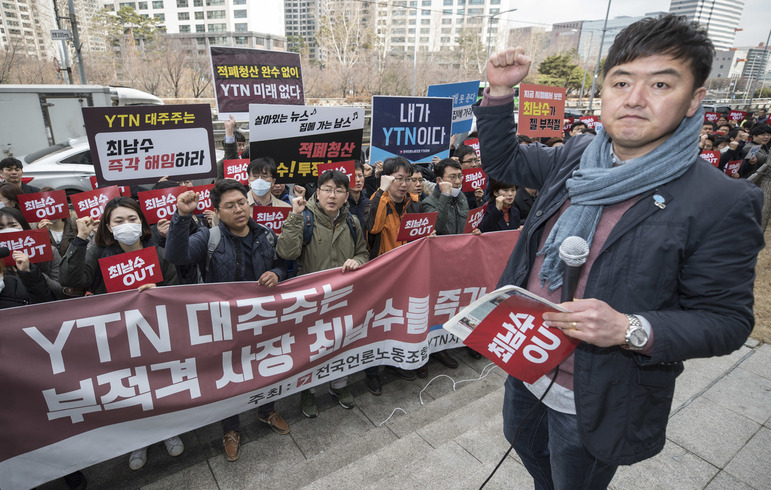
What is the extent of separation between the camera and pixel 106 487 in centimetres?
277

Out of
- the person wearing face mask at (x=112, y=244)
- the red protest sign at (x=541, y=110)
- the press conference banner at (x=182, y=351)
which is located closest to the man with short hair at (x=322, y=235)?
the press conference banner at (x=182, y=351)

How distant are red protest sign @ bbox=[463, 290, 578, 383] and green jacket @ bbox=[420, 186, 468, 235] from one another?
8.35 feet

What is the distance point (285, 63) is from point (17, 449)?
18.1 ft

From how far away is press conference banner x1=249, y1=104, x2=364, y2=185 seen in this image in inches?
167

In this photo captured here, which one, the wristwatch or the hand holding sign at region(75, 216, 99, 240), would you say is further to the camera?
the hand holding sign at region(75, 216, 99, 240)

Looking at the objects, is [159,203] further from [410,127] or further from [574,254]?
[574,254]

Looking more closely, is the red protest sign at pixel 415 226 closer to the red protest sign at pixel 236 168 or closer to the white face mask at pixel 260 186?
the white face mask at pixel 260 186

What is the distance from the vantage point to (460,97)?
7.26 meters

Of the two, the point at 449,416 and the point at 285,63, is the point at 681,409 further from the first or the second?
the point at 285,63

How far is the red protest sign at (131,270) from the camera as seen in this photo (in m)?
2.63

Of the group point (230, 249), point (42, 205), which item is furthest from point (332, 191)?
point (42, 205)

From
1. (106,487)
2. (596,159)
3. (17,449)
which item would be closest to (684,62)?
(596,159)

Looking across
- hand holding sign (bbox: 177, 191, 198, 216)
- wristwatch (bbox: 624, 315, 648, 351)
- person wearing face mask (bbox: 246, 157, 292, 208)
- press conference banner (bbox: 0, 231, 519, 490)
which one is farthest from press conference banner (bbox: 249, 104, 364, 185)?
wristwatch (bbox: 624, 315, 648, 351)

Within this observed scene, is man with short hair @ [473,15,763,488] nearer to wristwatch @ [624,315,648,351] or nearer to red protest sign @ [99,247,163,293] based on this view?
wristwatch @ [624,315,648,351]
